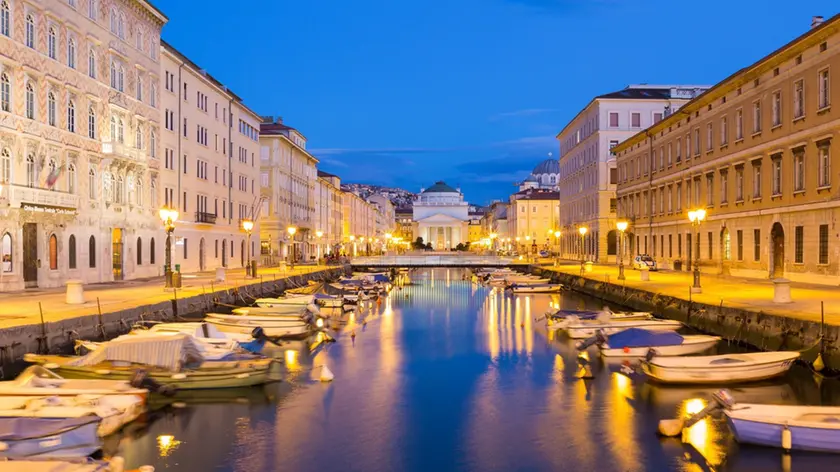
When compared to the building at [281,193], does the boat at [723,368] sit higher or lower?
lower

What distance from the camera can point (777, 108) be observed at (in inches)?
1921

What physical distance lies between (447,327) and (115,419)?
27.6m

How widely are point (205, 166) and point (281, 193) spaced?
2661cm

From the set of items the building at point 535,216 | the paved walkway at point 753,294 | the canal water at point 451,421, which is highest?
the building at point 535,216

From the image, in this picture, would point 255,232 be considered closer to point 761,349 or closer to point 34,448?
point 761,349

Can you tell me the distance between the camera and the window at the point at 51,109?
43.5 m

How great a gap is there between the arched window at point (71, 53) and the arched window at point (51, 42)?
5.44ft

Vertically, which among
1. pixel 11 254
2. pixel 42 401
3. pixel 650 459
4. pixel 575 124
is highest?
pixel 575 124

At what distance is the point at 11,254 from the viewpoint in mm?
40594

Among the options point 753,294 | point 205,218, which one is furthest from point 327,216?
point 753,294

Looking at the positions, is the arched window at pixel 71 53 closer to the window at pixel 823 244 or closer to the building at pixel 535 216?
the window at pixel 823 244

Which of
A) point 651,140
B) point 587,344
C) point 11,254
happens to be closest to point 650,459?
point 587,344

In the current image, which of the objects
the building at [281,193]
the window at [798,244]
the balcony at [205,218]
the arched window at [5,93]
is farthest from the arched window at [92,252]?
the building at [281,193]

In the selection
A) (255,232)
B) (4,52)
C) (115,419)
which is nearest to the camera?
(115,419)
